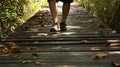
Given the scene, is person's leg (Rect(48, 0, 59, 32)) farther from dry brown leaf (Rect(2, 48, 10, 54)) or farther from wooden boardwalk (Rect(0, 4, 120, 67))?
dry brown leaf (Rect(2, 48, 10, 54))

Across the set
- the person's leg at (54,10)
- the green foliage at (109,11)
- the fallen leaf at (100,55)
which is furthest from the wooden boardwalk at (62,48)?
the green foliage at (109,11)

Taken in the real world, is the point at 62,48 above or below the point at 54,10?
below

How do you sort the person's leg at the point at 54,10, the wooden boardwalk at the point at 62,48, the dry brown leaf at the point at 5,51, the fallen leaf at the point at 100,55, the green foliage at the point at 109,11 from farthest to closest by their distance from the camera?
the green foliage at the point at 109,11, the person's leg at the point at 54,10, the dry brown leaf at the point at 5,51, the fallen leaf at the point at 100,55, the wooden boardwalk at the point at 62,48

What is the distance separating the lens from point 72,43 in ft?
16.9

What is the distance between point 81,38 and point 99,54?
139 cm

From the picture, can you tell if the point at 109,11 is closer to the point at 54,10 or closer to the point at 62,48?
the point at 54,10

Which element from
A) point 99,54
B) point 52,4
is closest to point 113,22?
point 52,4

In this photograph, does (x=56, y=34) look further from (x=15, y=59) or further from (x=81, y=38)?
(x=15, y=59)

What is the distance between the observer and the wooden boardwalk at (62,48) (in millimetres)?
3975

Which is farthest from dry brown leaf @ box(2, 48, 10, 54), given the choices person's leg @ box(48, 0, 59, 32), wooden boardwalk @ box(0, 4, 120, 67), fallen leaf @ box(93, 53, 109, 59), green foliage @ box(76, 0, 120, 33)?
green foliage @ box(76, 0, 120, 33)

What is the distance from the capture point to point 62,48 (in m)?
4.82

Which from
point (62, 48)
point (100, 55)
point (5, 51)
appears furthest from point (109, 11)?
point (5, 51)

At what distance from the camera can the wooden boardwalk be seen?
3975 millimetres

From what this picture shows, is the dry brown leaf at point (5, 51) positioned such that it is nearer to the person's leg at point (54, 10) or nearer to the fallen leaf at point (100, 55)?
the fallen leaf at point (100, 55)
